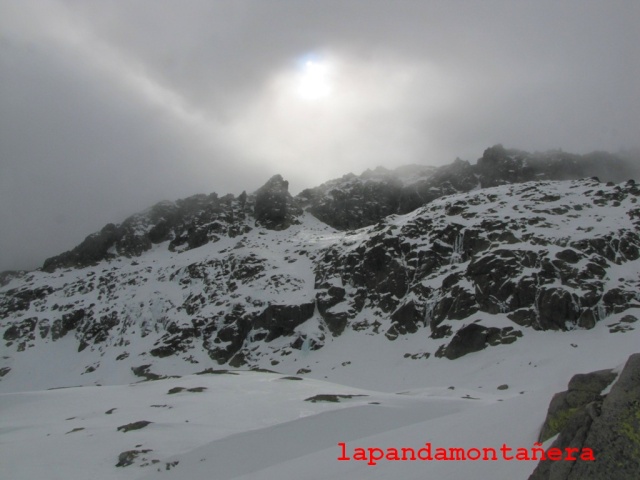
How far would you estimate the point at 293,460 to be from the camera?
14.3 meters

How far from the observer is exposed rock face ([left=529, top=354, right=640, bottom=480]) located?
18.0ft

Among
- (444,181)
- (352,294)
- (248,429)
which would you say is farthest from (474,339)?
(444,181)

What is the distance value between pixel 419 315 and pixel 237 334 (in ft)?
99.9

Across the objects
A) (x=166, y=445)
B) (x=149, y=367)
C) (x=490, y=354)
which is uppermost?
(x=166, y=445)

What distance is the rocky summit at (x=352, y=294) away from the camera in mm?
53000

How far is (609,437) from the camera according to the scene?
5.77 meters

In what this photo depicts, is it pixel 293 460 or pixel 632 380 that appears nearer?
pixel 632 380

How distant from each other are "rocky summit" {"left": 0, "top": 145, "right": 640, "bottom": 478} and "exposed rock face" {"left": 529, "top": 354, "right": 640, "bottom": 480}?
52.0ft

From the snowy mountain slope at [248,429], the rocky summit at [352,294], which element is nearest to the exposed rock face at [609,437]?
the snowy mountain slope at [248,429]

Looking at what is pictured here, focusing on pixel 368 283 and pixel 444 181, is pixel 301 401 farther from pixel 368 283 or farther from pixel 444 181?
pixel 444 181

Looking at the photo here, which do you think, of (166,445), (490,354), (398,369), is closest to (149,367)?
(398,369)

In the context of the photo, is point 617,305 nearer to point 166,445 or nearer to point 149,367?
point 166,445

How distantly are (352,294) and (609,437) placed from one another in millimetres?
68581

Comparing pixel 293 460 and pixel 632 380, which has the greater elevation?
pixel 632 380
